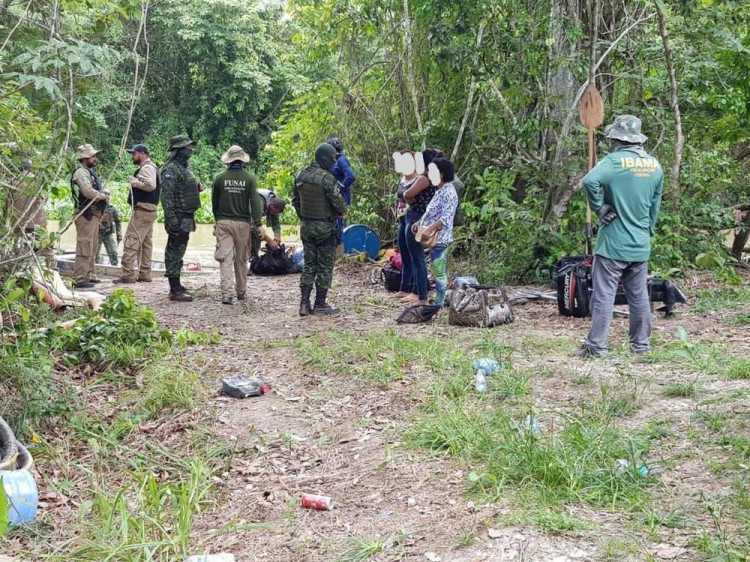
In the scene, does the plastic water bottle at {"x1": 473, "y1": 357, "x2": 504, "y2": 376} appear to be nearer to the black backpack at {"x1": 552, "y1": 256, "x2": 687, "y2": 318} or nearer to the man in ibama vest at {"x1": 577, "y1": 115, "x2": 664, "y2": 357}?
the man in ibama vest at {"x1": 577, "y1": 115, "x2": 664, "y2": 357}

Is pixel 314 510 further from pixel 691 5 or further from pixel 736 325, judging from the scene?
pixel 691 5

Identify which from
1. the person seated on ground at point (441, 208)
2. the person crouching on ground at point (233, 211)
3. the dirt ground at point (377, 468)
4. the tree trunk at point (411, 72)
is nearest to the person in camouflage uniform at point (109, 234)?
the person crouching on ground at point (233, 211)

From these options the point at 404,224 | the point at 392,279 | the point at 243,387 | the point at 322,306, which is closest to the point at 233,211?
the point at 322,306

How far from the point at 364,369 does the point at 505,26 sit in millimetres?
5850

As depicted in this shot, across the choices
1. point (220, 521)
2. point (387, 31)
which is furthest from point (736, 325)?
point (387, 31)

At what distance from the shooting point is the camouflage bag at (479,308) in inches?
299

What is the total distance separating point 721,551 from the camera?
9.74ft

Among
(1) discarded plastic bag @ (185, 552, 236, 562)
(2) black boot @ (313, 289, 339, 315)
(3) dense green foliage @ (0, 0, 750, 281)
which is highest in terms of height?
(3) dense green foliage @ (0, 0, 750, 281)

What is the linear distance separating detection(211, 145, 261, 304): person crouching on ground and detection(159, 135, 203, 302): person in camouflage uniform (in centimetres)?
45

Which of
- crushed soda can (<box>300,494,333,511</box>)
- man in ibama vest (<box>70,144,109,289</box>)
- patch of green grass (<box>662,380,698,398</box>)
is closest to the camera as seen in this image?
crushed soda can (<box>300,494,333,511</box>)

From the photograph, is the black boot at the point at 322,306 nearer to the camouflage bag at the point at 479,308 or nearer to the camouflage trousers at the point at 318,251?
the camouflage trousers at the point at 318,251

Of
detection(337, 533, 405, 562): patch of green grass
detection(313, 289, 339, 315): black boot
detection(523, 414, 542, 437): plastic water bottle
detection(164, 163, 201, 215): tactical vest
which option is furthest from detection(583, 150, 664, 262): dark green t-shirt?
detection(164, 163, 201, 215): tactical vest

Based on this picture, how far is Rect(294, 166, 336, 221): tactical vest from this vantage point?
8.33m

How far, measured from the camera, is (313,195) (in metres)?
8.36
